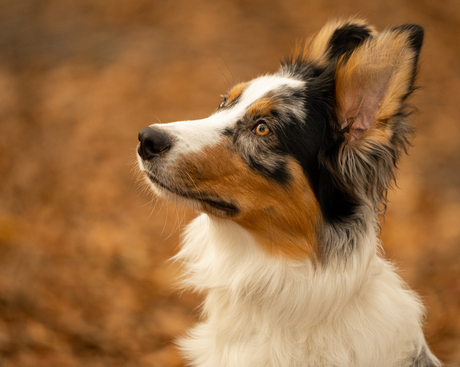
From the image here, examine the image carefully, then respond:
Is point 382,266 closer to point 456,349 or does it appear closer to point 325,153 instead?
point 325,153

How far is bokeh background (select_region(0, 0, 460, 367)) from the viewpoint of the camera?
5.10 m

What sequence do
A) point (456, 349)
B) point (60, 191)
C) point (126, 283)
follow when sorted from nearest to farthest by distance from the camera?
point (456, 349) → point (126, 283) → point (60, 191)

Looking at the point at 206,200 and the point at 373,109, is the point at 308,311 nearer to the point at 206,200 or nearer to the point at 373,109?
the point at 206,200

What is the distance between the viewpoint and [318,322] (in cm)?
283

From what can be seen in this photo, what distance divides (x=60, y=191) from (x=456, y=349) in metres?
6.09

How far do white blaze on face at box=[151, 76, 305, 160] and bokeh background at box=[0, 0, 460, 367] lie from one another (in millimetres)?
846


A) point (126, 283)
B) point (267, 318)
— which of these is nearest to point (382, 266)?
point (267, 318)

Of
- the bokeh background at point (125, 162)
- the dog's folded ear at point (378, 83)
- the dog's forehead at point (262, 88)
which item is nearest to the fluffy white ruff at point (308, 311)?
the dog's folded ear at point (378, 83)

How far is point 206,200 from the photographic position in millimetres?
2754

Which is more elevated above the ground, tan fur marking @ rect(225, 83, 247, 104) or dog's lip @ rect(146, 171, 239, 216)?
tan fur marking @ rect(225, 83, 247, 104)

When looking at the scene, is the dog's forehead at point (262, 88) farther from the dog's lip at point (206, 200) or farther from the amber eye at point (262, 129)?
the dog's lip at point (206, 200)

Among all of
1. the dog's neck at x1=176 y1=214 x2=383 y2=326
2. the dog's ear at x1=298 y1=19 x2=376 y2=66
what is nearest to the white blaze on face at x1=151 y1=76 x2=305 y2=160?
the dog's ear at x1=298 y1=19 x2=376 y2=66

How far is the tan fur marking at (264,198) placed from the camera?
272cm

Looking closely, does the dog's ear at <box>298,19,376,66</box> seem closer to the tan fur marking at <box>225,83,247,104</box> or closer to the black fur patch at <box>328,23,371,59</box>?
the black fur patch at <box>328,23,371,59</box>
